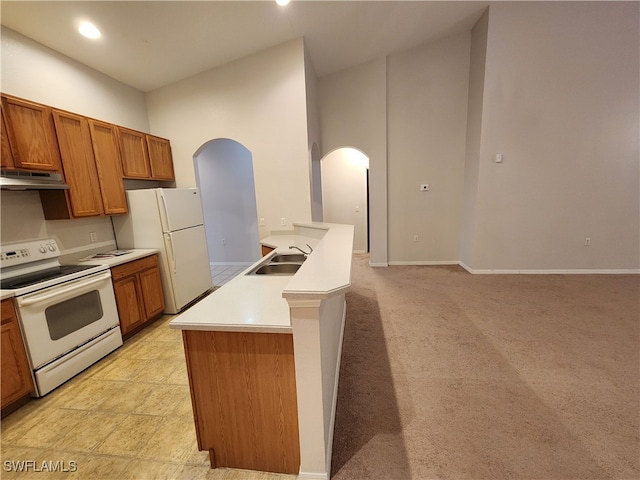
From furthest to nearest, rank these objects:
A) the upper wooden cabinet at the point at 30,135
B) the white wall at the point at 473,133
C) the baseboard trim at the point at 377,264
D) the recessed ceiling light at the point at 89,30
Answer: the baseboard trim at the point at 377,264 < the white wall at the point at 473,133 < the recessed ceiling light at the point at 89,30 < the upper wooden cabinet at the point at 30,135

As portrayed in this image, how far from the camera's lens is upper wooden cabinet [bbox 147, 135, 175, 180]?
342 cm

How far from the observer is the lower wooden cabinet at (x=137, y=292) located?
261 cm

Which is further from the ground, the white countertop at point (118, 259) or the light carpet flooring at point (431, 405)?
the white countertop at point (118, 259)

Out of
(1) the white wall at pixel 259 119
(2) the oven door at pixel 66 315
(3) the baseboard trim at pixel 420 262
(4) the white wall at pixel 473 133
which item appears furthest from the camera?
(3) the baseboard trim at pixel 420 262

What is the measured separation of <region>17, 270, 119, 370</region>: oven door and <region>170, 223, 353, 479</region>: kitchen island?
1514 millimetres

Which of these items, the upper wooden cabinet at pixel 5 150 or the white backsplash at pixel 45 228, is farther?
the white backsplash at pixel 45 228

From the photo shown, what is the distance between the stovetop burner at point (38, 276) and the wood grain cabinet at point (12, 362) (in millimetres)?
215

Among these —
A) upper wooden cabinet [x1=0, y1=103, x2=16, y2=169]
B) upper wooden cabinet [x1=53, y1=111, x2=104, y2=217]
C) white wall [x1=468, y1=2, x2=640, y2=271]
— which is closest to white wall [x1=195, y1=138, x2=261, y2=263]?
upper wooden cabinet [x1=53, y1=111, x2=104, y2=217]

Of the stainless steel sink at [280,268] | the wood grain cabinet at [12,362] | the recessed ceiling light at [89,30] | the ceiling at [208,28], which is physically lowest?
the wood grain cabinet at [12,362]

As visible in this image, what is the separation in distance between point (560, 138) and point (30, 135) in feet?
19.9

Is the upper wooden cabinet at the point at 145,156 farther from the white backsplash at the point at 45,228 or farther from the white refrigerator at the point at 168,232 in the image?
the white backsplash at the point at 45,228

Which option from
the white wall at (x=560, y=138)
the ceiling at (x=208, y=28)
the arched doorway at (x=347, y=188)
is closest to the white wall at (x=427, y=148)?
the ceiling at (x=208, y=28)

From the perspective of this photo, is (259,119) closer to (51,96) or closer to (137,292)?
(51,96)
